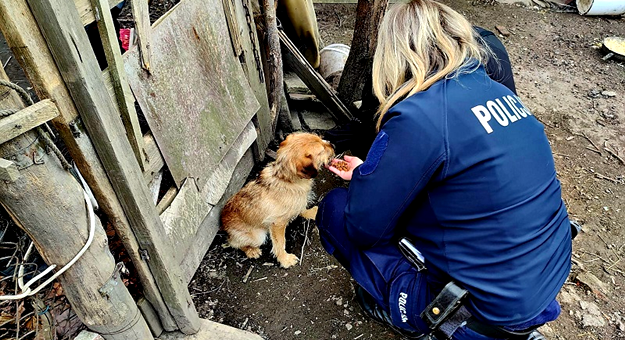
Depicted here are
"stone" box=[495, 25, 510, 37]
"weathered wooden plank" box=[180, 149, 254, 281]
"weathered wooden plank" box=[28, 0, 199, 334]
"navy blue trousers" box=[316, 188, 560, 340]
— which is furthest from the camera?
"stone" box=[495, 25, 510, 37]

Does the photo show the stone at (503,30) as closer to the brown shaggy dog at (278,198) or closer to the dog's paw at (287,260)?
the brown shaggy dog at (278,198)

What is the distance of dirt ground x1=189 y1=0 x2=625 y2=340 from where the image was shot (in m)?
3.02

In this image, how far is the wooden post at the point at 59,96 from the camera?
55.3 inches

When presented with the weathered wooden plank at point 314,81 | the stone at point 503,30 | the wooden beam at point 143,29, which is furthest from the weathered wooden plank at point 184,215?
the stone at point 503,30

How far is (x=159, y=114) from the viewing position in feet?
8.31

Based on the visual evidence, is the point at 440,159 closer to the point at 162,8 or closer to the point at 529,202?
the point at 529,202

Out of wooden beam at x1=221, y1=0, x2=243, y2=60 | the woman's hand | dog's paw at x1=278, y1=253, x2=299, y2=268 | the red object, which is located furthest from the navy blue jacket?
the red object

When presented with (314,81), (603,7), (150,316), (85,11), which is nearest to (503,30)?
(603,7)

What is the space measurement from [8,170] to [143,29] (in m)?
1.26

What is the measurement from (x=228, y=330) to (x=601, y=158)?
4.16 metres

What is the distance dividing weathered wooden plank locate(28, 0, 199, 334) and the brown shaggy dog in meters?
0.82

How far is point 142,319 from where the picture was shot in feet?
7.50

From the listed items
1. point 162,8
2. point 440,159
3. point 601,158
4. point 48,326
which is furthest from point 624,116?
point 48,326

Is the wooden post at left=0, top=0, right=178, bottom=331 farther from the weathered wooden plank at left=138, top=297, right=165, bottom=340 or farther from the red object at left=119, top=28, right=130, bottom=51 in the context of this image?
the red object at left=119, top=28, right=130, bottom=51
